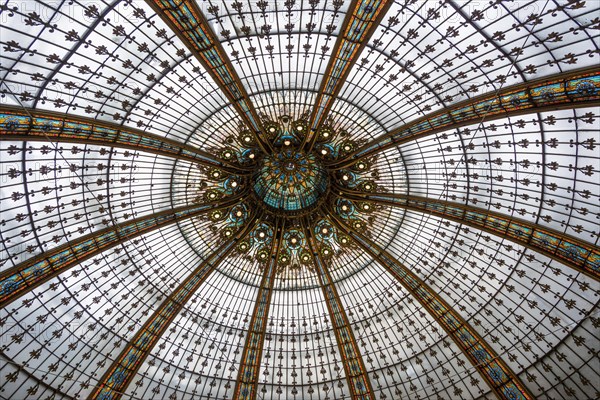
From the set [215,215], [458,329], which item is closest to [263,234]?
[215,215]

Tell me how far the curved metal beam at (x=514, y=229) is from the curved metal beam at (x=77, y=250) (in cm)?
929

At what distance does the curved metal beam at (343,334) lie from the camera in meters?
23.7

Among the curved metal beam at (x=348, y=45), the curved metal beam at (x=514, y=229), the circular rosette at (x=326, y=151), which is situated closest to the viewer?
the curved metal beam at (x=348, y=45)

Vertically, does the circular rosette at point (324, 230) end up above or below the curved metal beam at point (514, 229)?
below

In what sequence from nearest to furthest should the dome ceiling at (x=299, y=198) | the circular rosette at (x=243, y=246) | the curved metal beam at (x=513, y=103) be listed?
the curved metal beam at (x=513, y=103), the dome ceiling at (x=299, y=198), the circular rosette at (x=243, y=246)

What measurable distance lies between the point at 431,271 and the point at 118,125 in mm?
19627

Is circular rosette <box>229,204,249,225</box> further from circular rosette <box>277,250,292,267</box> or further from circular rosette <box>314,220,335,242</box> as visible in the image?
circular rosette <box>314,220,335,242</box>

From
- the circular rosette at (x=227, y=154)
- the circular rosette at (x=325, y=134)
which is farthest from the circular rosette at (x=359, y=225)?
the circular rosette at (x=227, y=154)

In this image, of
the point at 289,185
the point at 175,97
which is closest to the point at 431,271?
the point at 289,185

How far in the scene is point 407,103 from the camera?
21406 mm

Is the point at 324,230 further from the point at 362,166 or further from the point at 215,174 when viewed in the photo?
the point at 215,174

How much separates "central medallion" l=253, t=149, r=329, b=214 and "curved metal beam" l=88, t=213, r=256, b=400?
1.90 metres

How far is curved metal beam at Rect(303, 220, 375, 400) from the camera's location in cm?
2369

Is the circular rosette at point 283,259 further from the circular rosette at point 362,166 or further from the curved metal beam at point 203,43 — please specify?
the curved metal beam at point 203,43
